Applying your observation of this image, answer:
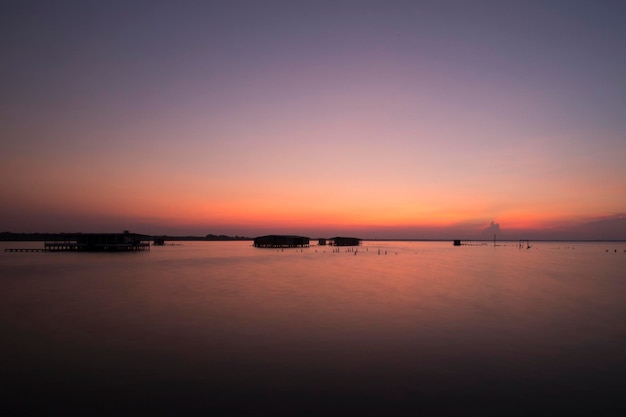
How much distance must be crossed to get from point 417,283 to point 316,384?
93.5 feet

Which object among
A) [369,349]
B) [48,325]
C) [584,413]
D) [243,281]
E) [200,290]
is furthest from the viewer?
[243,281]

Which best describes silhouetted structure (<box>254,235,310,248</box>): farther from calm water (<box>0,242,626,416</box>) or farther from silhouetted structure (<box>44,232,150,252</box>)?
calm water (<box>0,242,626,416</box>)

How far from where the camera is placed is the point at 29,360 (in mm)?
14117

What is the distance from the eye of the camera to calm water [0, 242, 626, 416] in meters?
10.7

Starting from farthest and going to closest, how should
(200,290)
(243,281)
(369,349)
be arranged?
A: (243,281)
(200,290)
(369,349)

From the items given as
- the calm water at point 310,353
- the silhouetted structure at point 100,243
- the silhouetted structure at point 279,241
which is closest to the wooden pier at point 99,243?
the silhouetted structure at point 100,243

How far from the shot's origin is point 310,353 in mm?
15188

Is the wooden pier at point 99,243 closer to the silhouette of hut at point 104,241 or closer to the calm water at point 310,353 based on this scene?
the silhouette of hut at point 104,241

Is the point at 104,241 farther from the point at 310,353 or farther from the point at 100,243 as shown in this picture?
the point at 310,353

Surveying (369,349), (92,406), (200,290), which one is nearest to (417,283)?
(200,290)

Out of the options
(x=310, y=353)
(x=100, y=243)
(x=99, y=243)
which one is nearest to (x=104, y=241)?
(x=100, y=243)

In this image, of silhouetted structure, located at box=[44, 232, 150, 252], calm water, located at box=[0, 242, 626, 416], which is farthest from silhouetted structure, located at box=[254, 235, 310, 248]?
calm water, located at box=[0, 242, 626, 416]

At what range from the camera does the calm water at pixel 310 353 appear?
10.7 meters

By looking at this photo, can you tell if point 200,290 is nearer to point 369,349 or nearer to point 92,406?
point 369,349
